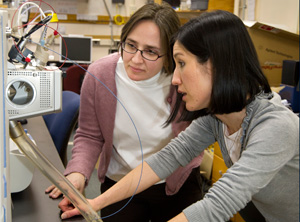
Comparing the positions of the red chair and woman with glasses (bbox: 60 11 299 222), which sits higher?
woman with glasses (bbox: 60 11 299 222)

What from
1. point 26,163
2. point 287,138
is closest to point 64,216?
point 26,163

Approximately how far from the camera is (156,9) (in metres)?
1.19

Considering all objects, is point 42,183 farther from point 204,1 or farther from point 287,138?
point 204,1

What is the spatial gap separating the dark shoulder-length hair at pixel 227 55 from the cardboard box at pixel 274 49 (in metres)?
1.34

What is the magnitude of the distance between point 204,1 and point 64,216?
2861 mm

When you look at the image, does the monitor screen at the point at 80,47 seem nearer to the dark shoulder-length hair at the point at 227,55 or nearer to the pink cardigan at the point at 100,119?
the pink cardigan at the point at 100,119

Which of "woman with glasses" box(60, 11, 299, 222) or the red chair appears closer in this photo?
"woman with glasses" box(60, 11, 299, 222)

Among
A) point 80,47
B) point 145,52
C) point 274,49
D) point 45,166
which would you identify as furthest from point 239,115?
point 80,47

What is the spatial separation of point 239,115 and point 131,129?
0.46 metres

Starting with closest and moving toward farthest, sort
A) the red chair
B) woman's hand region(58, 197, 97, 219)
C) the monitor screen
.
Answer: woman's hand region(58, 197, 97, 219) < the red chair < the monitor screen

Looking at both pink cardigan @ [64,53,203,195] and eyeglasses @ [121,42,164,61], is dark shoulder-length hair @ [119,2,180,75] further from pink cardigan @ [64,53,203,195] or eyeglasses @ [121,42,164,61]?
pink cardigan @ [64,53,203,195]

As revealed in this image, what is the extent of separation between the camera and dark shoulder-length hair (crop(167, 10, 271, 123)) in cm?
82

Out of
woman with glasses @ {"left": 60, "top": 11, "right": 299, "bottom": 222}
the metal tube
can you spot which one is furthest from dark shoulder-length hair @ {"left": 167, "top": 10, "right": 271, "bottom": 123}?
the metal tube

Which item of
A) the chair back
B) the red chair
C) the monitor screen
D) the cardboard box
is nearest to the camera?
the chair back
